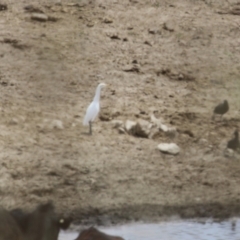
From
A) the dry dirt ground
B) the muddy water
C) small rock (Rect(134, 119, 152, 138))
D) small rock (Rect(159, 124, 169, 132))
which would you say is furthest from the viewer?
small rock (Rect(159, 124, 169, 132))

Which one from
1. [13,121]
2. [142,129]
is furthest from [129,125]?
[13,121]

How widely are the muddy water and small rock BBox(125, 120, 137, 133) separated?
887mm

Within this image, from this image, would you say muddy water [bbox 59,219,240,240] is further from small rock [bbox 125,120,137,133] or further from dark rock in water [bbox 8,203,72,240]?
small rock [bbox 125,120,137,133]

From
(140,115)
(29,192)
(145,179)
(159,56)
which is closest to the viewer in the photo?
(29,192)

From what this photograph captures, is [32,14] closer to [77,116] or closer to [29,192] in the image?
[77,116]

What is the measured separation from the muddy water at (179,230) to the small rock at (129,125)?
2.91ft

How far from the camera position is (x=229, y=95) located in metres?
6.12

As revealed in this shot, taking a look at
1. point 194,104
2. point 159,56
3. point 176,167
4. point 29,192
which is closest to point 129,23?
point 159,56

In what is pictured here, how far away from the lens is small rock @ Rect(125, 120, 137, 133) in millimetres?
5678

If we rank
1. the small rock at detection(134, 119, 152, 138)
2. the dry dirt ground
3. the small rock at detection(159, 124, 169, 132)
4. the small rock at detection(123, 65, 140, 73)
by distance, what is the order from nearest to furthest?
the dry dirt ground, the small rock at detection(134, 119, 152, 138), the small rock at detection(159, 124, 169, 132), the small rock at detection(123, 65, 140, 73)

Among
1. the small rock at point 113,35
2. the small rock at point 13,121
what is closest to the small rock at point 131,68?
the small rock at point 113,35

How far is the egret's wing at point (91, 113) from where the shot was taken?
5570 mm

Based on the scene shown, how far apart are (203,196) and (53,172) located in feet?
2.55

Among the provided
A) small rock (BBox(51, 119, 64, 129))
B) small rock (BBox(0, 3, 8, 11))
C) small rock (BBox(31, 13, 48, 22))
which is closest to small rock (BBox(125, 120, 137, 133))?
small rock (BBox(51, 119, 64, 129))
